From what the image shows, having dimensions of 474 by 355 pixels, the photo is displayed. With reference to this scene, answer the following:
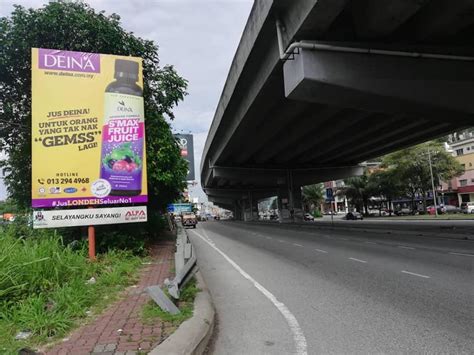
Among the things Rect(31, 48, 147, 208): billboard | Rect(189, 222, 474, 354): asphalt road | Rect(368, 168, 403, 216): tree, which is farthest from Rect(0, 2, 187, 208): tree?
Rect(368, 168, 403, 216): tree

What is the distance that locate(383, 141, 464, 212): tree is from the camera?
5647cm

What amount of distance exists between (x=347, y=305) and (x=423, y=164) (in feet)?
178

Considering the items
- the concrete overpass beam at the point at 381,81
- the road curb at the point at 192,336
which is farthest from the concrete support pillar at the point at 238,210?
the road curb at the point at 192,336

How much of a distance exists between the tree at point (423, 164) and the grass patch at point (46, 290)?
2121 inches

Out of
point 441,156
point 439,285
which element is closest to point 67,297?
point 439,285

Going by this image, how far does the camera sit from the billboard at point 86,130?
10.4 meters

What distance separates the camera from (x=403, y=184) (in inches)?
2418

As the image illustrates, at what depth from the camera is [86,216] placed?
35.4 feet

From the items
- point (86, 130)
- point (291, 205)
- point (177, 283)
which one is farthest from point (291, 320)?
point (291, 205)

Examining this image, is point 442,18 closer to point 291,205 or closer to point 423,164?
point 291,205

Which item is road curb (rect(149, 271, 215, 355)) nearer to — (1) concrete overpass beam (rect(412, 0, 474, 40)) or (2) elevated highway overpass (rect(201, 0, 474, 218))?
(2) elevated highway overpass (rect(201, 0, 474, 218))

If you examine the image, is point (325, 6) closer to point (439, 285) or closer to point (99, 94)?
point (99, 94)

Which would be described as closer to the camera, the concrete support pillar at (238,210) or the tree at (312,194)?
the tree at (312,194)

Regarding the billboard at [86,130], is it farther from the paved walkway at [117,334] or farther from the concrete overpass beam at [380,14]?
the concrete overpass beam at [380,14]
